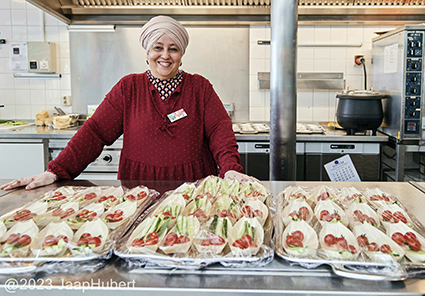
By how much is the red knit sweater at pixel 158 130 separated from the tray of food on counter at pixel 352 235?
0.81 meters

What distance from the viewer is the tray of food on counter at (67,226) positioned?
0.90 metres

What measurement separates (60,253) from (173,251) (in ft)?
0.88

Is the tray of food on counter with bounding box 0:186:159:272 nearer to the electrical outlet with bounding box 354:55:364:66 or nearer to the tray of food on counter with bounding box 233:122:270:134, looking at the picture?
the tray of food on counter with bounding box 233:122:270:134

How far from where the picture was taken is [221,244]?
0.92m

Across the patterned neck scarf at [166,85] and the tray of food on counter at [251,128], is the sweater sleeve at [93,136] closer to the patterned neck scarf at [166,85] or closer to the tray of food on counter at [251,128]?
the patterned neck scarf at [166,85]

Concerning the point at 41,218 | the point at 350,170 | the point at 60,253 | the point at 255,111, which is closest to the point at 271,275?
the point at 60,253

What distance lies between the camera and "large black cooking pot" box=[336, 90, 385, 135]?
3.23m

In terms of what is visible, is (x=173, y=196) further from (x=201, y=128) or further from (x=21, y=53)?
(x=21, y=53)

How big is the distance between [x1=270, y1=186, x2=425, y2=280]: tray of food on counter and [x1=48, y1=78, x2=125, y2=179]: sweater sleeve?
105cm

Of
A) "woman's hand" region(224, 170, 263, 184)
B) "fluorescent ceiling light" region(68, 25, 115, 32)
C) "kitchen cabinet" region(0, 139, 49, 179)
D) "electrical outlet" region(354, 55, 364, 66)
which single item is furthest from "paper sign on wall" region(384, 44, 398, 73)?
"kitchen cabinet" region(0, 139, 49, 179)

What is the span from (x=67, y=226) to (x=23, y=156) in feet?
9.31

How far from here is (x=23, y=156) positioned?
350 cm

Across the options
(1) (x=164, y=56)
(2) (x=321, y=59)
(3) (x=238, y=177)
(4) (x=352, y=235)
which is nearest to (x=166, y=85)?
(1) (x=164, y=56)

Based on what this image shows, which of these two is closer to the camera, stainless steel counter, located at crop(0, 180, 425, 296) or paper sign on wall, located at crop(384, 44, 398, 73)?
stainless steel counter, located at crop(0, 180, 425, 296)
